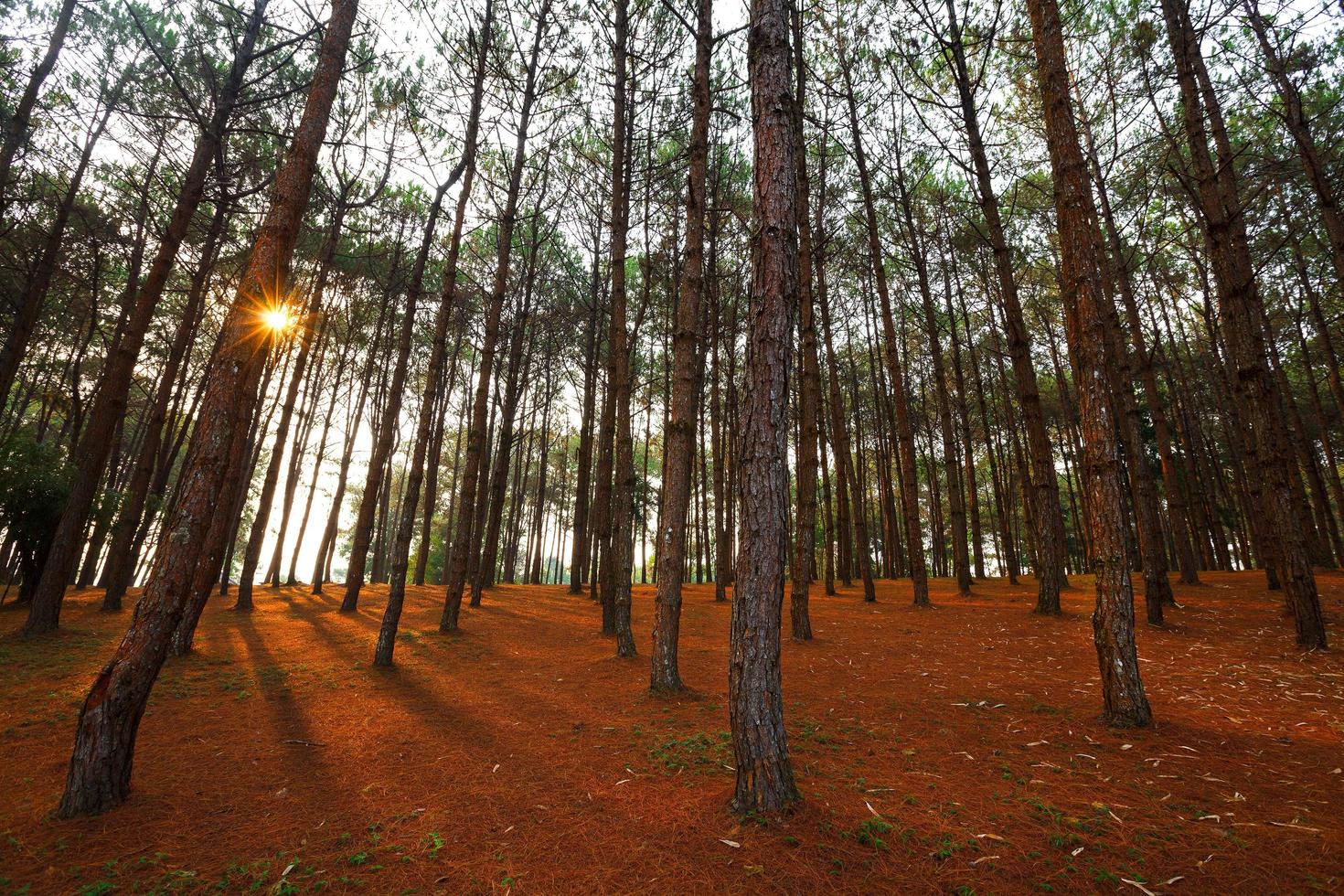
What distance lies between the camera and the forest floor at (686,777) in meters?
2.57

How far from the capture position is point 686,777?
12.0ft

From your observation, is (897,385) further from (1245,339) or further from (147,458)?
(147,458)

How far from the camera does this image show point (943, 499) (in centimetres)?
3428

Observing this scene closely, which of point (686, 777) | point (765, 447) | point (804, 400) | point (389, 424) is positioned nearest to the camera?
point (765, 447)

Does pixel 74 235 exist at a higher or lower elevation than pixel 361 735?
higher

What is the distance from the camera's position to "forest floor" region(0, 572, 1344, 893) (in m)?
2.57

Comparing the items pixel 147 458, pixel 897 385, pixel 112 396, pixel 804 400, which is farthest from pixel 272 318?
pixel 897 385

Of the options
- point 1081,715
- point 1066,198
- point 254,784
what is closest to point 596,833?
point 254,784

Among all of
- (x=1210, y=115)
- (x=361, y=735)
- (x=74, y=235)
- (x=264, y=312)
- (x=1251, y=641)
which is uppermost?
(x=74, y=235)

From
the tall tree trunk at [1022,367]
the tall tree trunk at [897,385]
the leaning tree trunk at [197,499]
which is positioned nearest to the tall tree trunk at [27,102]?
the leaning tree trunk at [197,499]

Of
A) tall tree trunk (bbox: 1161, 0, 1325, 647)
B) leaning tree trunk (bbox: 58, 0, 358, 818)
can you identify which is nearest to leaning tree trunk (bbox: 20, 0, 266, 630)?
leaning tree trunk (bbox: 58, 0, 358, 818)

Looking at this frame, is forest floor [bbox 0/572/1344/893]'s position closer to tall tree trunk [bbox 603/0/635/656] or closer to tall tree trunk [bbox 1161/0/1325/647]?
tall tree trunk [bbox 1161/0/1325/647]

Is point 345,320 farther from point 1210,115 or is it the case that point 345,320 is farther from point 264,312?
point 1210,115

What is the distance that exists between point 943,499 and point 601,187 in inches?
1213
